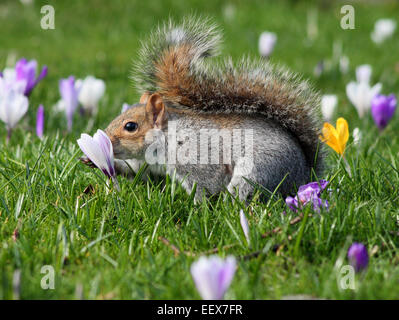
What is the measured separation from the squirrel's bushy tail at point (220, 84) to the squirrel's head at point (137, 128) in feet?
0.44

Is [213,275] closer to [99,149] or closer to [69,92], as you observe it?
[99,149]

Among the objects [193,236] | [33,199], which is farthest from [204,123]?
[33,199]

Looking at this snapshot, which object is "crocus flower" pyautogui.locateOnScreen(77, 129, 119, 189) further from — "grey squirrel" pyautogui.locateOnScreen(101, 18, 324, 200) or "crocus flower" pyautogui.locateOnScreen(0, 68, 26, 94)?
"crocus flower" pyautogui.locateOnScreen(0, 68, 26, 94)

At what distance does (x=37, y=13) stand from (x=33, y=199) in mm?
7513

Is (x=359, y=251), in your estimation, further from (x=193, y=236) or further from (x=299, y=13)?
(x=299, y=13)

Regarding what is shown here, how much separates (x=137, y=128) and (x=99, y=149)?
48 centimetres

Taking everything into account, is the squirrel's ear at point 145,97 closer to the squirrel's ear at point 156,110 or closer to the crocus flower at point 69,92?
the squirrel's ear at point 156,110

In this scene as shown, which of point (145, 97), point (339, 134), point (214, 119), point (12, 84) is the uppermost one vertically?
point (12, 84)

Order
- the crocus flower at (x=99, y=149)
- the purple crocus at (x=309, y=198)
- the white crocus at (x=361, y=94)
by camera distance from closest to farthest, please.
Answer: the purple crocus at (x=309, y=198) → the crocus flower at (x=99, y=149) → the white crocus at (x=361, y=94)

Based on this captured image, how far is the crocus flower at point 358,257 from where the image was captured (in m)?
1.92

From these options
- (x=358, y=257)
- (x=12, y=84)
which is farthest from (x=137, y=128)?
A: (x=358, y=257)

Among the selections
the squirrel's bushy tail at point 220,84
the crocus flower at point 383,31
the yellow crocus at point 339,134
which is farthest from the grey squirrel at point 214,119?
the crocus flower at point 383,31

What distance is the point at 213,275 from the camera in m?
1.49

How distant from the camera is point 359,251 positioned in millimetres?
1922
